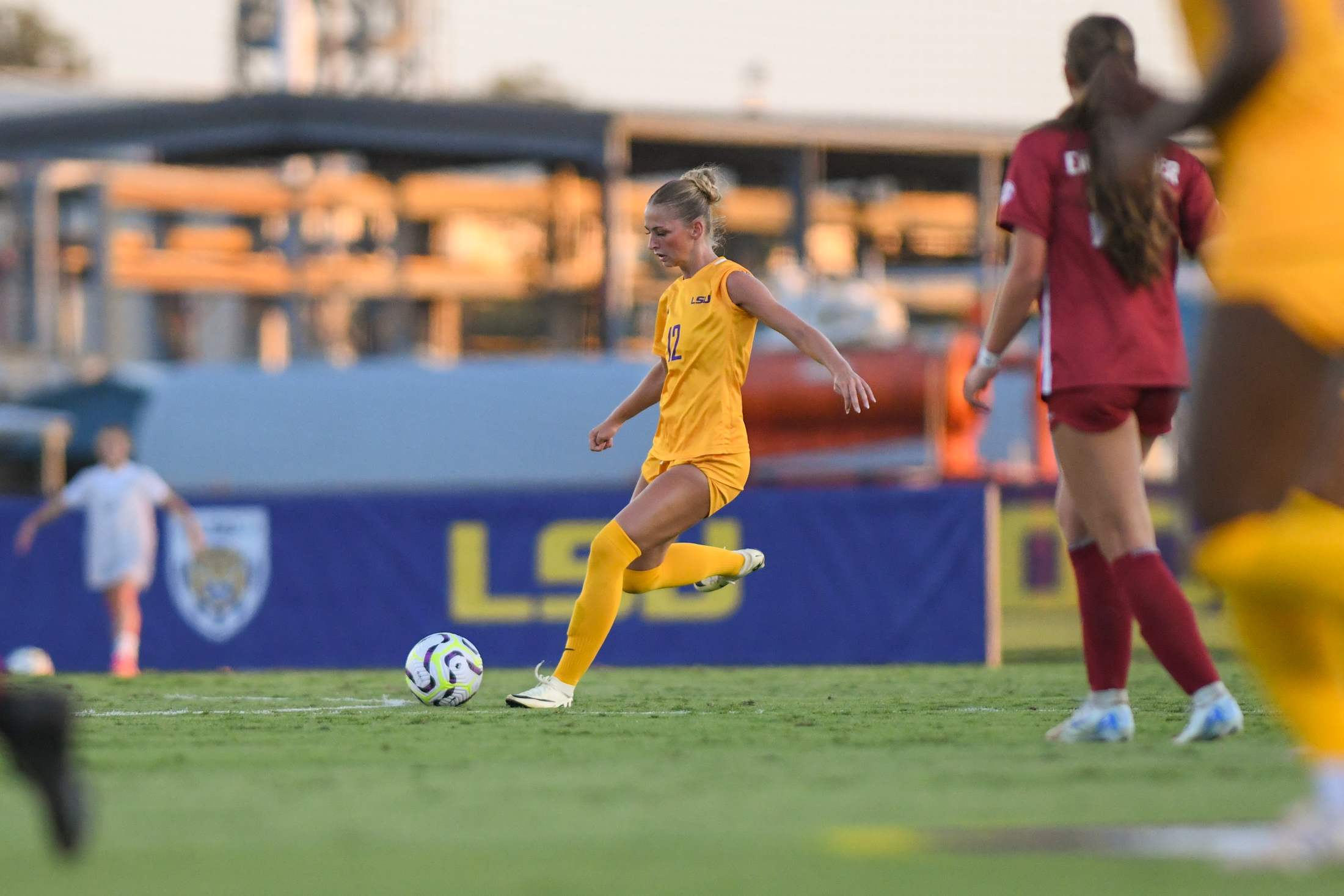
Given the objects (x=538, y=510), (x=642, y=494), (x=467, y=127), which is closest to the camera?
(x=642, y=494)

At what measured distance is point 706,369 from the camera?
23.9 feet

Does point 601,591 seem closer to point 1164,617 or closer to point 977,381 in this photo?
point 977,381

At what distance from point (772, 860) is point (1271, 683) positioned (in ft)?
3.57

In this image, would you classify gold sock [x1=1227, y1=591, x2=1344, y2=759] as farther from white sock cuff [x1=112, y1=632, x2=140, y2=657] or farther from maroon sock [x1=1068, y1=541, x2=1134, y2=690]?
white sock cuff [x1=112, y1=632, x2=140, y2=657]

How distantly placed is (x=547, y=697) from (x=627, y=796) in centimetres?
293

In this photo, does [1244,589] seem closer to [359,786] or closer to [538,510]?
[359,786]

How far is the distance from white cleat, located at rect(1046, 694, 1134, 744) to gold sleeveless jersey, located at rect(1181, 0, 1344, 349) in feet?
8.12

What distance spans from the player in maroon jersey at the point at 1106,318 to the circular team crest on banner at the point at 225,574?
1057 cm

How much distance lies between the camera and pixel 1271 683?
Result: 377 cm

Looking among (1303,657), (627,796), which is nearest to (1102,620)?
(627,796)

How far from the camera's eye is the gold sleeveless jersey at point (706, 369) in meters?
7.27

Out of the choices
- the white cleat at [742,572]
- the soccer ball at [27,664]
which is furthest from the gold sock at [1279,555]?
the soccer ball at [27,664]

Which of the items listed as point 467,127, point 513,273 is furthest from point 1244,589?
point 513,273

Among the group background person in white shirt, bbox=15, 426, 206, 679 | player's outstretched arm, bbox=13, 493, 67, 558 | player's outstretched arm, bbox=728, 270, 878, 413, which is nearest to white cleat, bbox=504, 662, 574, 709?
player's outstretched arm, bbox=728, 270, 878, 413
